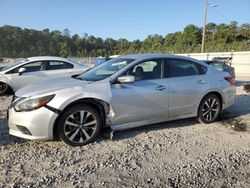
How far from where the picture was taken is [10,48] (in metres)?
73.2

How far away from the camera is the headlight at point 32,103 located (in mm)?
4445

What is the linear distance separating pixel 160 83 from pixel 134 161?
1.81 metres

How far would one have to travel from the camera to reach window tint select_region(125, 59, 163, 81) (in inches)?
208

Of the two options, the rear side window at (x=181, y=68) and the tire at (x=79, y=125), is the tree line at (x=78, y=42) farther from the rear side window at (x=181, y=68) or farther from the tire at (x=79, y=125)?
the tire at (x=79, y=125)

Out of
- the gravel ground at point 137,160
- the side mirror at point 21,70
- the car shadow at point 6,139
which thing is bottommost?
the gravel ground at point 137,160

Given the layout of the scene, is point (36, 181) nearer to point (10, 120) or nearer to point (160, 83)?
point (10, 120)

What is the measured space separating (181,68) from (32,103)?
9.89 ft

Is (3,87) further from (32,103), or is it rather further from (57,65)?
(32,103)

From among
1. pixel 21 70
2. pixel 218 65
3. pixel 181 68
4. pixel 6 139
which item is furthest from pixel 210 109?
pixel 218 65

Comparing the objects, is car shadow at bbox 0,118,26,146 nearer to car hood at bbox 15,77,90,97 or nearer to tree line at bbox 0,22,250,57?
car hood at bbox 15,77,90,97

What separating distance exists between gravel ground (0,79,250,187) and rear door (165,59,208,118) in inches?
17.6

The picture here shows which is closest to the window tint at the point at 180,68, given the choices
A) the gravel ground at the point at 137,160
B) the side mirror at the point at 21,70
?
the gravel ground at the point at 137,160

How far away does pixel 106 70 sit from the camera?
555cm

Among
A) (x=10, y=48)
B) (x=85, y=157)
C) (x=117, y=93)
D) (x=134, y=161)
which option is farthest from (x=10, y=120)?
→ (x=10, y=48)
